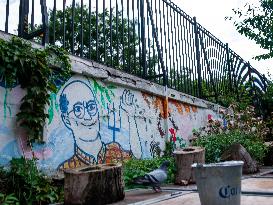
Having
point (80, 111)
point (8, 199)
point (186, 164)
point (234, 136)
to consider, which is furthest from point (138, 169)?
point (234, 136)

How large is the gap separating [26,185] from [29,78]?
1.33 metres

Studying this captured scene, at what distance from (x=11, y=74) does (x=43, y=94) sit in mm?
458

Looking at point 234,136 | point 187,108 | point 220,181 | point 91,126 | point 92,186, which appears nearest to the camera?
point 220,181

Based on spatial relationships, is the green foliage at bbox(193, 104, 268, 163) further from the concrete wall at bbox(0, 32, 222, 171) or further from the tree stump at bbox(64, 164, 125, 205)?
the tree stump at bbox(64, 164, 125, 205)

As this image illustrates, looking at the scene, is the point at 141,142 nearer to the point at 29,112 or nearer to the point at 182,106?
the point at 182,106

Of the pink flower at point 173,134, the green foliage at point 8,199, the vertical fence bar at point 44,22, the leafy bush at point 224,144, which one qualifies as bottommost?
the green foliage at point 8,199

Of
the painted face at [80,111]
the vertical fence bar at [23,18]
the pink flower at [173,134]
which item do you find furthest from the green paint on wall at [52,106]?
the pink flower at [173,134]

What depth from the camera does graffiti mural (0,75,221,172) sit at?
13.9ft

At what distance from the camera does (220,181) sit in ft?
8.70

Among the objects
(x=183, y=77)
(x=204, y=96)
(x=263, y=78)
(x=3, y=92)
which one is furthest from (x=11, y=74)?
(x=263, y=78)

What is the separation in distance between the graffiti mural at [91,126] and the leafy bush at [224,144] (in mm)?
854

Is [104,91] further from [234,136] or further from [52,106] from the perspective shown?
[234,136]

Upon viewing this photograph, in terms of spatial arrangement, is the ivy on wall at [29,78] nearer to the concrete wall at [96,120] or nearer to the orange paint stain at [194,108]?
the concrete wall at [96,120]

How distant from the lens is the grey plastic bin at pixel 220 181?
2.64 metres
